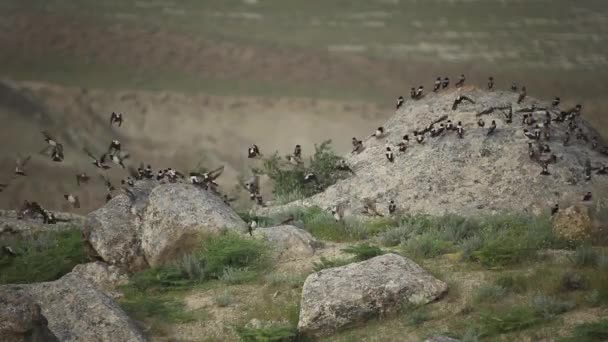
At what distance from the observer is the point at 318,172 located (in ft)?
116

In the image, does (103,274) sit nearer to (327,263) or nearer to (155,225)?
(155,225)

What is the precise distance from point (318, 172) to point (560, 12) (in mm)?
56597

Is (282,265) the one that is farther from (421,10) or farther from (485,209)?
(421,10)

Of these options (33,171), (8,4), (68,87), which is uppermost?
(8,4)

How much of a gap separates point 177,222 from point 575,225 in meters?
9.90

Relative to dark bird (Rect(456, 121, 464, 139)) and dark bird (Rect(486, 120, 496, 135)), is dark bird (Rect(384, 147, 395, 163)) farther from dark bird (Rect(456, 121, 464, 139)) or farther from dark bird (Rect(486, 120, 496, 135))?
dark bird (Rect(486, 120, 496, 135))

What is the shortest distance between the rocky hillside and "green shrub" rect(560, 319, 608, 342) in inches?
456

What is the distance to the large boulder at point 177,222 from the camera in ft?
83.8

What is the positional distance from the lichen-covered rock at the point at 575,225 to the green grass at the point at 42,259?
12.5m

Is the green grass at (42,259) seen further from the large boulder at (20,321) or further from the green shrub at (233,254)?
the large boulder at (20,321)

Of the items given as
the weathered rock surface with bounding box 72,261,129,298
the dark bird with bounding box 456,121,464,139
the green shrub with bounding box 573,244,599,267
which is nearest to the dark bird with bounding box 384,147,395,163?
the dark bird with bounding box 456,121,464,139

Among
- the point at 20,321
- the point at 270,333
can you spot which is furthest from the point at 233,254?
the point at 20,321

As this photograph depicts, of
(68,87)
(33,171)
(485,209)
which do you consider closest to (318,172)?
(485,209)

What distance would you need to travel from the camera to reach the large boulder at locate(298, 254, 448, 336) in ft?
68.0
